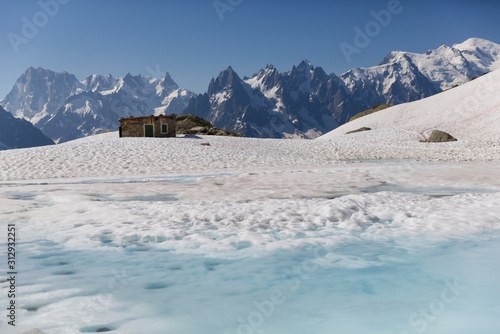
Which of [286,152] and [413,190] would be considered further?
[286,152]

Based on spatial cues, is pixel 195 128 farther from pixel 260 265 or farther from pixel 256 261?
pixel 260 265

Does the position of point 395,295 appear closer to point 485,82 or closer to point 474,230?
point 474,230

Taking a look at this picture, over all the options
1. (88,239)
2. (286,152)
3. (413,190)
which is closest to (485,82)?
(286,152)

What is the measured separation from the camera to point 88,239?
8.26 metres

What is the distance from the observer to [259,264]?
6.84 meters

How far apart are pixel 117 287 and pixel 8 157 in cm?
2794

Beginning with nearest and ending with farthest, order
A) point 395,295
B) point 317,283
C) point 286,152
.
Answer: point 395,295 → point 317,283 → point 286,152

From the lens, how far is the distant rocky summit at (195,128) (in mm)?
60375

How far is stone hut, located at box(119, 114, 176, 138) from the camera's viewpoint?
50.5 meters

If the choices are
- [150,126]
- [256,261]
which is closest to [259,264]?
[256,261]

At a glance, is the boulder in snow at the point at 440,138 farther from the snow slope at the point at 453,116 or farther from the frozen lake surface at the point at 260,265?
the frozen lake surface at the point at 260,265

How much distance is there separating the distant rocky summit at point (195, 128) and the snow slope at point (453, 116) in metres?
21.6

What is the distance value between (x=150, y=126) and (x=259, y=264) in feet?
153

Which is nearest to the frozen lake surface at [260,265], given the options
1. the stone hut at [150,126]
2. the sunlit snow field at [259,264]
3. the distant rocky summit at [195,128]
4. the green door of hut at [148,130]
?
the sunlit snow field at [259,264]
